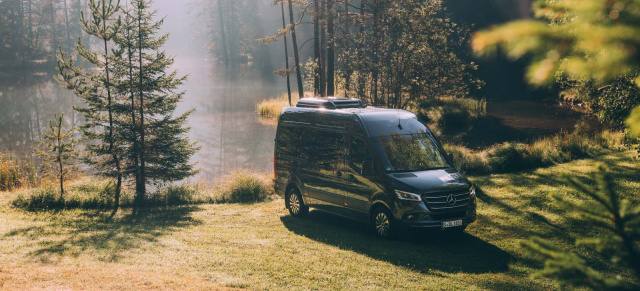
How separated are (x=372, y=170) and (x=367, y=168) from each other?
0.47 ft

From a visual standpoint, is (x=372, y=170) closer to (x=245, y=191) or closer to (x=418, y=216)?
(x=418, y=216)

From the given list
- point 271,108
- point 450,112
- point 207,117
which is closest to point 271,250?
point 450,112

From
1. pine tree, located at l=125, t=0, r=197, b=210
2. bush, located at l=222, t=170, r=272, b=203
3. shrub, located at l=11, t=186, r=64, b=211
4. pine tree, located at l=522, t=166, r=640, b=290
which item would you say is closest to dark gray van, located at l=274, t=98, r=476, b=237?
bush, located at l=222, t=170, r=272, b=203

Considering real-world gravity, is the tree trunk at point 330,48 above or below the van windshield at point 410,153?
above

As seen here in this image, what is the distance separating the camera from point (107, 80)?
1689cm

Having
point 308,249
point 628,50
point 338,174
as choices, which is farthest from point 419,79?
point 628,50

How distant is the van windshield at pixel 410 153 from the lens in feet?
36.5

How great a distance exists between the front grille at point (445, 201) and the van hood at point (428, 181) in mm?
99

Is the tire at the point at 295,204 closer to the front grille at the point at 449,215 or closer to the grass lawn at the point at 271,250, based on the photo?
the grass lawn at the point at 271,250

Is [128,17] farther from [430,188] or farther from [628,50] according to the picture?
[628,50]

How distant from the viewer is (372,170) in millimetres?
11055

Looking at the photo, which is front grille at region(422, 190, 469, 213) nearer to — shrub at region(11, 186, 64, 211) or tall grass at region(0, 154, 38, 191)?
shrub at region(11, 186, 64, 211)

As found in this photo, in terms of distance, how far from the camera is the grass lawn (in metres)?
7.99

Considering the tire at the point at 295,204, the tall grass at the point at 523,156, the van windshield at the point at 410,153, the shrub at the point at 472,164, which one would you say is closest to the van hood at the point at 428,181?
the van windshield at the point at 410,153
